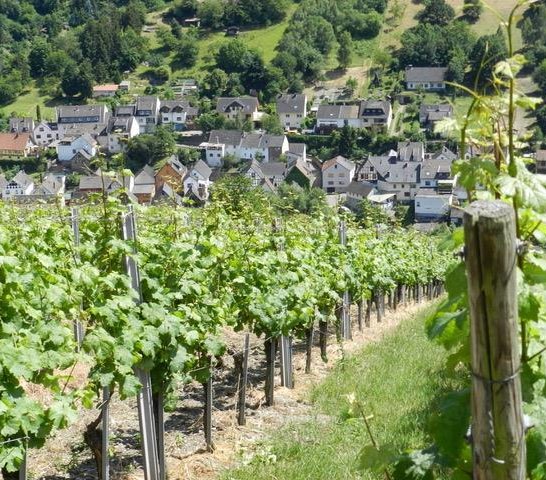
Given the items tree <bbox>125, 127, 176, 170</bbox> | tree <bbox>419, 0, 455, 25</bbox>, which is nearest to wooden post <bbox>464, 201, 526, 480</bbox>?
tree <bbox>125, 127, 176, 170</bbox>

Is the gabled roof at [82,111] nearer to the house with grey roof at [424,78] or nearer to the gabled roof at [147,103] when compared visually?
the gabled roof at [147,103]

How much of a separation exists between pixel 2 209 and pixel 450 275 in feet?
24.6

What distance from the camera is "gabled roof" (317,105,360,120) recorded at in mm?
81375

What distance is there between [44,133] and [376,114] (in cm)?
3475

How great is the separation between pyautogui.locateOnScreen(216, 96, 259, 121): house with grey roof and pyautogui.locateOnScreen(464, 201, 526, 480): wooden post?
84.0m

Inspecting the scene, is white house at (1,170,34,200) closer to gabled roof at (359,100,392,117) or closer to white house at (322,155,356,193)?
white house at (322,155,356,193)

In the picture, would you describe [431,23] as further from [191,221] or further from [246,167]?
[191,221]

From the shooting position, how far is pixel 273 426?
7.17 metres

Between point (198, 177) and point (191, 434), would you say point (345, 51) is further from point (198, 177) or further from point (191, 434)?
point (191, 434)

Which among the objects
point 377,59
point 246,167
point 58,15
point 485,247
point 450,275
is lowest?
point 246,167

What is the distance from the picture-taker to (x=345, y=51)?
9644 centimetres

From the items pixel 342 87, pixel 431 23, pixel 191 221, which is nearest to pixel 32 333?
pixel 191 221

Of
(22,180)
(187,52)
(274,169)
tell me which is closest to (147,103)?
(187,52)

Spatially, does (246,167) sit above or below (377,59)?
below
